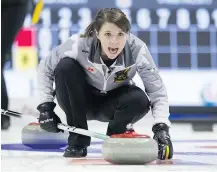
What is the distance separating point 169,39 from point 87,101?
2697 mm

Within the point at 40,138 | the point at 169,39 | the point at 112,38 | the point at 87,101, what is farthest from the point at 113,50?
the point at 169,39

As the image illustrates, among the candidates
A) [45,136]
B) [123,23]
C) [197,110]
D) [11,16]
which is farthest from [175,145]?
[197,110]

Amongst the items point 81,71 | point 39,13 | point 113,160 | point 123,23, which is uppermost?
point 39,13

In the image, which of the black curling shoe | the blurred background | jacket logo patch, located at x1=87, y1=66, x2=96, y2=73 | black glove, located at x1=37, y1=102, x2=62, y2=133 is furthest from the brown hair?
the blurred background

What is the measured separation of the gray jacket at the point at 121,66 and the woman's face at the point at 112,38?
0.09 m

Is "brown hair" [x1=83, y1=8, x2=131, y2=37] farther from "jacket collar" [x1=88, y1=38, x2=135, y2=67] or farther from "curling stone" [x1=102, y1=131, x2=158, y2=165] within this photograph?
"curling stone" [x1=102, y1=131, x2=158, y2=165]

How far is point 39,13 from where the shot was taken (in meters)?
5.05

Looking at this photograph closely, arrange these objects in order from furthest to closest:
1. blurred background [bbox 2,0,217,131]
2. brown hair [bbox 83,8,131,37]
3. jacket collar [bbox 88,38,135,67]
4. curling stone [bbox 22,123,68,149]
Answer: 1. blurred background [bbox 2,0,217,131]
2. curling stone [bbox 22,123,68,149]
3. jacket collar [bbox 88,38,135,67]
4. brown hair [bbox 83,8,131,37]

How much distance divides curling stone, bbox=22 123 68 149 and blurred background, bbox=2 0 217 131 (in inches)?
87.3

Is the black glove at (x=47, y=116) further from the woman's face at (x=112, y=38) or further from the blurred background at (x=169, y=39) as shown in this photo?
the blurred background at (x=169, y=39)

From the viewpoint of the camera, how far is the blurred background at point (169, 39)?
509cm

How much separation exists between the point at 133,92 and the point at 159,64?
270 centimetres

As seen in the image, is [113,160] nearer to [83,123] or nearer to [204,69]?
[83,123]

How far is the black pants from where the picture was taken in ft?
7.86
